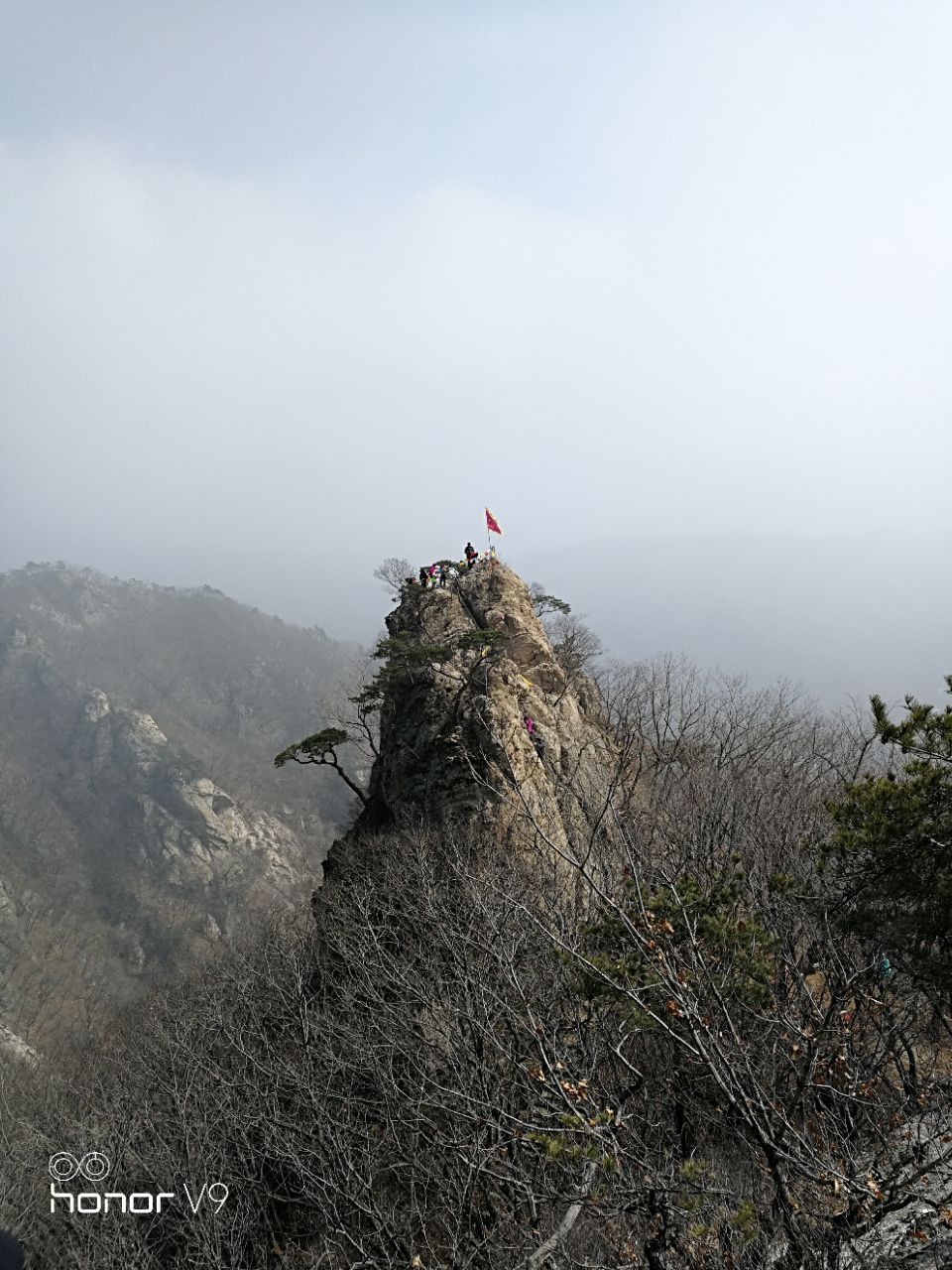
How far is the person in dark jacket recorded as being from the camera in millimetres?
2947

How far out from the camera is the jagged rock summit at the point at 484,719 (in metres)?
19.4

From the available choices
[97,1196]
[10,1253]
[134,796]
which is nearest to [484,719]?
[97,1196]

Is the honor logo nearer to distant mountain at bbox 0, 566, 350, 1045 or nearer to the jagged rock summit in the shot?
the jagged rock summit

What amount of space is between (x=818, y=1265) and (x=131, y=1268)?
10.5 metres

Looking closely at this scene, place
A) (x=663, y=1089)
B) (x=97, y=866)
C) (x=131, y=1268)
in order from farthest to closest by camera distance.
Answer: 1. (x=97, y=866)
2. (x=663, y=1089)
3. (x=131, y=1268)

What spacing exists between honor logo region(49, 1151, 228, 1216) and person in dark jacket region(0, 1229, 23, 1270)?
29.6ft

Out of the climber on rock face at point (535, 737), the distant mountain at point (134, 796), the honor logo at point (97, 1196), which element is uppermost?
the climber on rock face at point (535, 737)

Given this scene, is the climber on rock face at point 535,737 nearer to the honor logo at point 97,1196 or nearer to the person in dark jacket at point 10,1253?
the honor logo at point 97,1196

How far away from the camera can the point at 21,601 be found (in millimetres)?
179500

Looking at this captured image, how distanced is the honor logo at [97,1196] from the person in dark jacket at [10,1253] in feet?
29.6

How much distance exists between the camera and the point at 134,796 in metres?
108

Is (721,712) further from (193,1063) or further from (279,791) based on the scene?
(279,791)

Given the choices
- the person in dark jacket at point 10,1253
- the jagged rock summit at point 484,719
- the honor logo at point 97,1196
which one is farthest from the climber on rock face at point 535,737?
the person in dark jacket at point 10,1253

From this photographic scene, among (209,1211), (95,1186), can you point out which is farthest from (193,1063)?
(209,1211)
